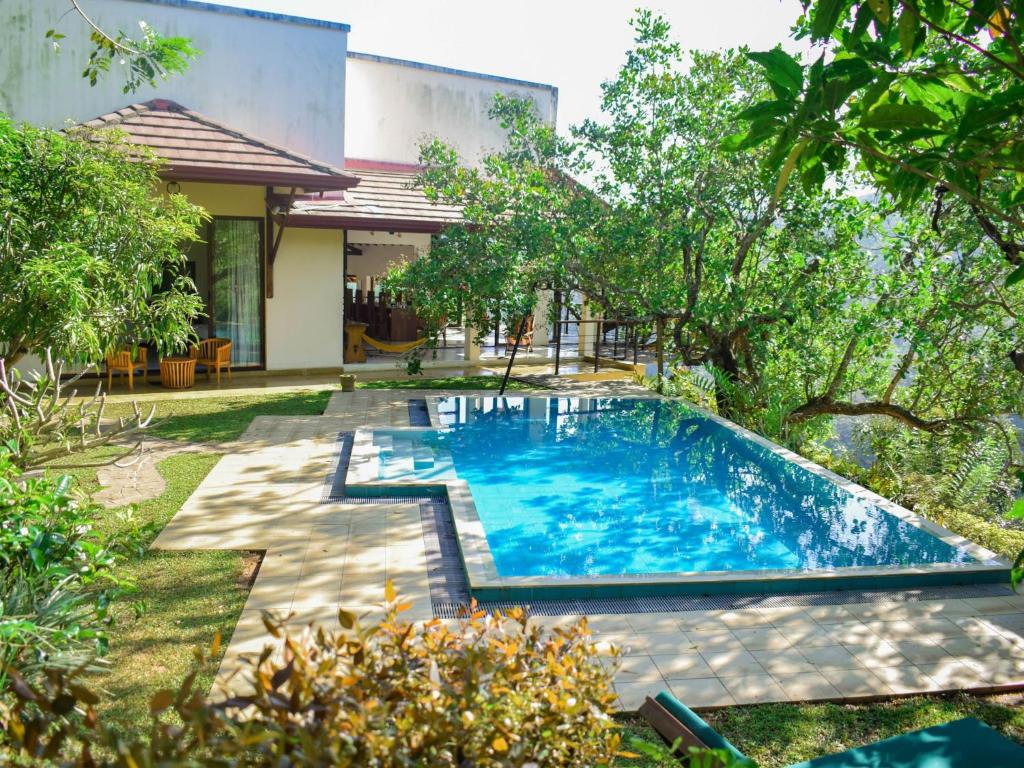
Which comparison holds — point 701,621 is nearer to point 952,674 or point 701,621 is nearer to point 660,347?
point 952,674

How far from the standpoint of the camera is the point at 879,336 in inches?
466

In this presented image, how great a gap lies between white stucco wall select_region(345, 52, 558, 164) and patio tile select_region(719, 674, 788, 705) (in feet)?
55.1

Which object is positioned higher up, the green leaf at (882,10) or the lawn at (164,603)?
the green leaf at (882,10)

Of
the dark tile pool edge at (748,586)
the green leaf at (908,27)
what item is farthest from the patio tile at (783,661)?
the green leaf at (908,27)

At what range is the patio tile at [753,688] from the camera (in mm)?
5057

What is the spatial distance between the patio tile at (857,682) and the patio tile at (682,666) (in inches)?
29.9

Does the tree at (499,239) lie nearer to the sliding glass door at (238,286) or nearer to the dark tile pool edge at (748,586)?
the sliding glass door at (238,286)

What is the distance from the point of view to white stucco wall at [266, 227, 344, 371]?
16.4 metres

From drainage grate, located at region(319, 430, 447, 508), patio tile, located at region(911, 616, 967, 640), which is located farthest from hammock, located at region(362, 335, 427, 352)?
patio tile, located at region(911, 616, 967, 640)

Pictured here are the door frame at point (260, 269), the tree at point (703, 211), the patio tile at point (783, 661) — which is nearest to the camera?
the patio tile at point (783, 661)

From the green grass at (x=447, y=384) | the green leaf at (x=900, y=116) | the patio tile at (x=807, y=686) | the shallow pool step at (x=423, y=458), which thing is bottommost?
the patio tile at (x=807, y=686)

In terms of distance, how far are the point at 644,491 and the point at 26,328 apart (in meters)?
6.82

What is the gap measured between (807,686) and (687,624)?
3.38 feet

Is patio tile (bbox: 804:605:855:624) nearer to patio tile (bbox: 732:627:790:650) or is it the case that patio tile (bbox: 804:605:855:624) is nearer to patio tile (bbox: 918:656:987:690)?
patio tile (bbox: 732:627:790:650)
